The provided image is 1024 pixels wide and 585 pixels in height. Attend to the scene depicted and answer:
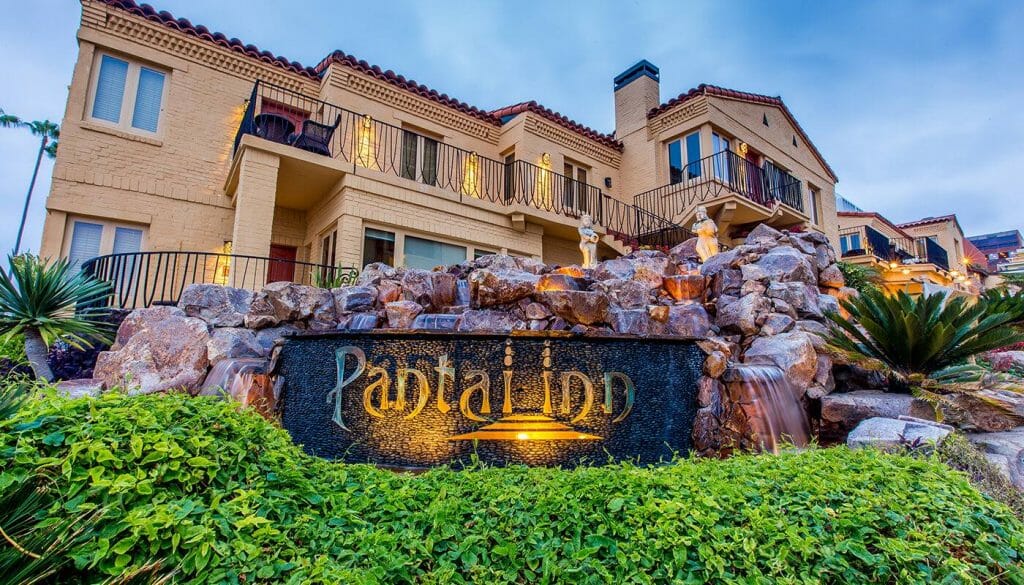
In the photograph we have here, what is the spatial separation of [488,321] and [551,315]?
39.0 inches

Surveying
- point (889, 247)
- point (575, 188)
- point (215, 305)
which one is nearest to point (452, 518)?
point (215, 305)

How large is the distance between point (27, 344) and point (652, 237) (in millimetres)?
14181

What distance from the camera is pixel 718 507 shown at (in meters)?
2.01

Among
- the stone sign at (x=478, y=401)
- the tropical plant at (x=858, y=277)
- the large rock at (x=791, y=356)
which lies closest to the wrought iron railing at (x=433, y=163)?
the tropical plant at (x=858, y=277)

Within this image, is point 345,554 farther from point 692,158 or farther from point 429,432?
point 692,158

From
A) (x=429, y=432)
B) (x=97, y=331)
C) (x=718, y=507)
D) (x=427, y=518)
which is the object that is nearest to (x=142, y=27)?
(x=97, y=331)

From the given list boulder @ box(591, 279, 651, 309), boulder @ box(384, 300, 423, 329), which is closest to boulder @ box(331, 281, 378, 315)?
boulder @ box(384, 300, 423, 329)

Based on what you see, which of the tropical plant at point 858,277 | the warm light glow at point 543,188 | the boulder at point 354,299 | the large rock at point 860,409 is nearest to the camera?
the large rock at point 860,409

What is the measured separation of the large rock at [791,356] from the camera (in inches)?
230

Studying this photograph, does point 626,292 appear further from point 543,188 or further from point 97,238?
point 97,238

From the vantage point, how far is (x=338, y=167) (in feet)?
33.5

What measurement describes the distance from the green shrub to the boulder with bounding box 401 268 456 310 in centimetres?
544

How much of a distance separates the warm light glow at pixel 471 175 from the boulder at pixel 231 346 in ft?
25.5

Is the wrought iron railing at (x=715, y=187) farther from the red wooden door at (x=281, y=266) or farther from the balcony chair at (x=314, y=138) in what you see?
the red wooden door at (x=281, y=266)
